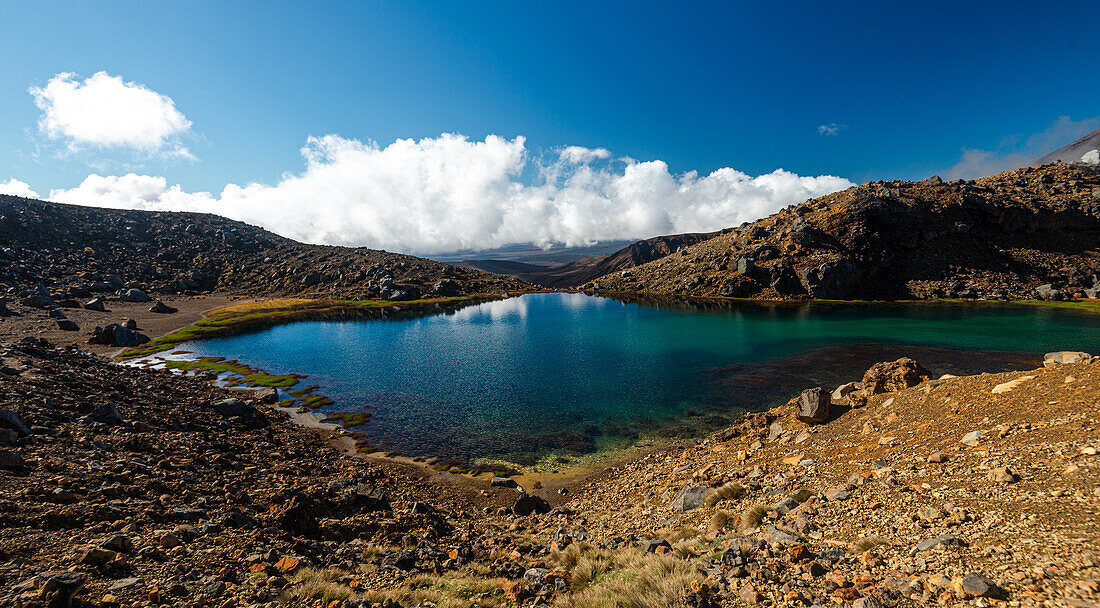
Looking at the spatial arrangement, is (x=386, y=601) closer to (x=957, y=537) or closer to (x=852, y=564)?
(x=852, y=564)

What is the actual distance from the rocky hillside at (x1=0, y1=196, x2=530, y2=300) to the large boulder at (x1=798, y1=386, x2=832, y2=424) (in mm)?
155771

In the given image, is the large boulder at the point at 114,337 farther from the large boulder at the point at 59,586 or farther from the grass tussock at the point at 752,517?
the grass tussock at the point at 752,517

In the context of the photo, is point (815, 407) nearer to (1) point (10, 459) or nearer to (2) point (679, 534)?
(2) point (679, 534)

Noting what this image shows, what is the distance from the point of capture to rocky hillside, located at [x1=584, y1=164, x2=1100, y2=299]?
4616 inches

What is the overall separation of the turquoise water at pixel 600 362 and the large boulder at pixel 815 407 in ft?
39.2

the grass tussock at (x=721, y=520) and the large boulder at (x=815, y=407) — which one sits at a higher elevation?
the large boulder at (x=815, y=407)

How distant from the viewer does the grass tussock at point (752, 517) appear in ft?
41.6

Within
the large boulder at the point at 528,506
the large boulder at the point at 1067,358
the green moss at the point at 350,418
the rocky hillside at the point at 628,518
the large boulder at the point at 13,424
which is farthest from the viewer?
the green moss at the point at 350,418

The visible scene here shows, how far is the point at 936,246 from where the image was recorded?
5138 inches

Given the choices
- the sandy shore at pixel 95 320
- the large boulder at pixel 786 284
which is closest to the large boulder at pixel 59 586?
the sandy shore at pixel 95 320

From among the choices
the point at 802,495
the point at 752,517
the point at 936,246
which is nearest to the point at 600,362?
the point at 802,495

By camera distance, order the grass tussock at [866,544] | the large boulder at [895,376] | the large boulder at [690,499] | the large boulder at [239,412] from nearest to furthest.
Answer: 1. the grass tussock at [866,544]
2. the large boulder at [690,499]
3. the large boulder at [895,376]
4. the large boulder at [239,412]

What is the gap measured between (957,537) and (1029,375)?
47.5 feet

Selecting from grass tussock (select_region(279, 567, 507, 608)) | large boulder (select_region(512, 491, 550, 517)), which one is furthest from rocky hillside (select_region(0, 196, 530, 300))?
grass tussock (select_region(279, 567, 507, 608))
